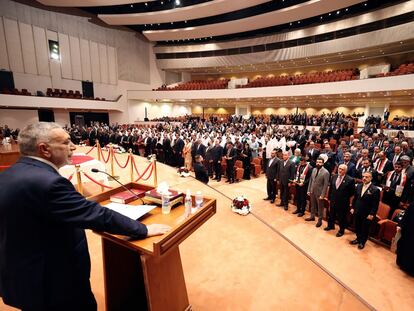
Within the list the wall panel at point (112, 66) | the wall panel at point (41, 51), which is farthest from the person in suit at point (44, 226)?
the wall panel at point (112, 66)

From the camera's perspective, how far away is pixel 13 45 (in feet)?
52.5

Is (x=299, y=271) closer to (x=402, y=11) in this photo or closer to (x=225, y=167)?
(x=225, y=167)

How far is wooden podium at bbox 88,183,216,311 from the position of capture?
4.39 feet

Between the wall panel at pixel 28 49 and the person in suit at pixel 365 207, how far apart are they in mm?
21290

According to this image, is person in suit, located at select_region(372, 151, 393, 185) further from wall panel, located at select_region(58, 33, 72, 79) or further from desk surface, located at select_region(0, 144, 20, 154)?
wall panel, located at select_region(58, 33, 72, 79)

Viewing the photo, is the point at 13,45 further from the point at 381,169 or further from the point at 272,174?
the point at 381,169

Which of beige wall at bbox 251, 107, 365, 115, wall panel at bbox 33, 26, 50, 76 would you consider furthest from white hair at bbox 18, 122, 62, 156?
beige wall at bbox 251, 107, 365, 115

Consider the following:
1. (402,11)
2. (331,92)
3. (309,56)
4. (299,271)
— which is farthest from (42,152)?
(309,56)

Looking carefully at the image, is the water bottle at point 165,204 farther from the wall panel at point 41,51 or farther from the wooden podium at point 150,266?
the wall panel at point 41,51

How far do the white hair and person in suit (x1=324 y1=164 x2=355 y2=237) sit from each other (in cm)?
498

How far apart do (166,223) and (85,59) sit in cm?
2269

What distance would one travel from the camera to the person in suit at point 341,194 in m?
4.59

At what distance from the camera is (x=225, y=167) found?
915 cm

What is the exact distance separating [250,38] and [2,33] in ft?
63.9
